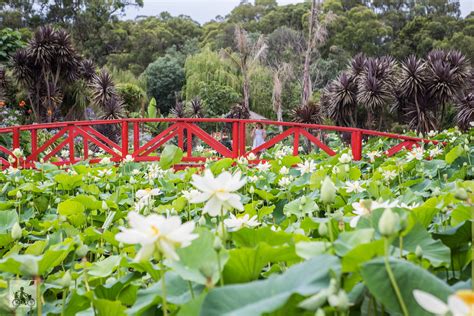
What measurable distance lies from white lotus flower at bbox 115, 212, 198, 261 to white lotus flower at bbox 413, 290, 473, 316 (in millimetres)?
311

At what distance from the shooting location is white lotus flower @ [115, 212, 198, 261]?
2.32 ft

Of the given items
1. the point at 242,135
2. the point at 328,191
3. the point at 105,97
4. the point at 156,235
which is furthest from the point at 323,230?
the point at 105,97

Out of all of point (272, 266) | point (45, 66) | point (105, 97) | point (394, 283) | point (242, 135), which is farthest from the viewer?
point (105, 97)

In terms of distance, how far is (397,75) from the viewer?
15477mm

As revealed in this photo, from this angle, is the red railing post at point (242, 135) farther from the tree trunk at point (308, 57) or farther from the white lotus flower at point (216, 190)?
the tree trunk at point (308, 57)

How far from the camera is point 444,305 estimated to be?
0.53 metres

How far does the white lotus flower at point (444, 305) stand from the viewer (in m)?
0.49

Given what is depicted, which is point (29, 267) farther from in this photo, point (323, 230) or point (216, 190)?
point (323, 230)

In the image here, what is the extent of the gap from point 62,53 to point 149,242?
13925 mm

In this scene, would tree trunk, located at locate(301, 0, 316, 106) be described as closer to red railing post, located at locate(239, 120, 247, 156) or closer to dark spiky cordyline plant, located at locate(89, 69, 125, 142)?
dark spiky cordyline plant, located at locate(89, 69, 125, 142)

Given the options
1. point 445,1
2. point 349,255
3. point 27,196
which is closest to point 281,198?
point 27,196

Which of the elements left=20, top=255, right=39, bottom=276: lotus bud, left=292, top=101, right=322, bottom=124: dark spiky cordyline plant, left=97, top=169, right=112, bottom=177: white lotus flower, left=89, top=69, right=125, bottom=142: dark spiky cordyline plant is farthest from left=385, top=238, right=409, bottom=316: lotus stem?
left=89, top=69, right=125, bottom=142: dark spiky cordyline plant

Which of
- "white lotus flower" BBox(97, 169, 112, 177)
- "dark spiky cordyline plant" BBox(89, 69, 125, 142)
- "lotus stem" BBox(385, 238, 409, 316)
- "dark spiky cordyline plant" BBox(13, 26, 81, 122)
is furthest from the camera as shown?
"dark spiky cordyline plant" BBox(89, 69, 125, 142)

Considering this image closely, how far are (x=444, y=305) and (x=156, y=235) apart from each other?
1.18 ft
